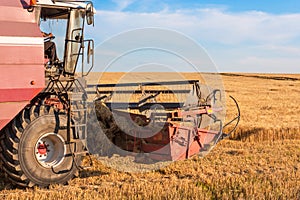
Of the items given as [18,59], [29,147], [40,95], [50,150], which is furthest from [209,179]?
[18,59]

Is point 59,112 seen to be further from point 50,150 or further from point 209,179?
point 209,179

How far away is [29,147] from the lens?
485cm

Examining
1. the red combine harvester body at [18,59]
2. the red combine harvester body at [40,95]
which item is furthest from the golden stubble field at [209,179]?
the red combine harvester body at [18,59]

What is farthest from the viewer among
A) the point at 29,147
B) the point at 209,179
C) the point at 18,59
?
the point at 209,179

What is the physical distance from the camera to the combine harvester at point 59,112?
4.70 metres

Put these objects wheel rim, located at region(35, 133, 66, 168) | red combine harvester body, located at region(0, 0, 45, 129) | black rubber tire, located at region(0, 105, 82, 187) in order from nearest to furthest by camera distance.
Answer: red combine harvester body, located at region(0, 0, 45, 129) < black rubber tire, located at region(0, 105, 82, 187) < wheel rim, located at region(35, 133, 66, 168)

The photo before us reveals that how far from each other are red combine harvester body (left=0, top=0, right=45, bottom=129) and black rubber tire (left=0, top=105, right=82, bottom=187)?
0.60 ft

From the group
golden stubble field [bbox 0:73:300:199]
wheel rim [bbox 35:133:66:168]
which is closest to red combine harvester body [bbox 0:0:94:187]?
wheel rim [bbox 35:133:66:168]

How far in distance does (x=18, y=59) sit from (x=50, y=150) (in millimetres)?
1253

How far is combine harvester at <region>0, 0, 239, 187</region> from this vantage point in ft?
15.4

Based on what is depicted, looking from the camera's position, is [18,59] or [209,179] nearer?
[18,59]

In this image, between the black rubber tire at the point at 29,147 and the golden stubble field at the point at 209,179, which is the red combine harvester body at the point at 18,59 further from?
the golden stubble field at the point at 209,179

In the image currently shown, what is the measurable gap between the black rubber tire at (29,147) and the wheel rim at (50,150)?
53mm

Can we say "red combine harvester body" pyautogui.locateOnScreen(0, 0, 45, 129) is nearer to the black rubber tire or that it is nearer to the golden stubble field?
the black rubber tire
